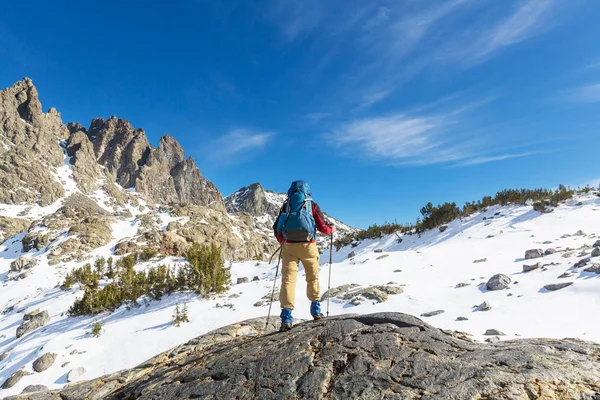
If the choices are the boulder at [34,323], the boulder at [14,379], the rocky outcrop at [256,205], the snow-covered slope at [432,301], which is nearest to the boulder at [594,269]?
the snow-covered slope at [432,301]

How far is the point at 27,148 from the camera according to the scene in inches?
4053

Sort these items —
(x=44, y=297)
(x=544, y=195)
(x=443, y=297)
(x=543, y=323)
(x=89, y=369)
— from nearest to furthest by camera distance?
(x=543, y=323) < (x=89, y=369) < (x=443, y=297) < (x=44, y=297) < (x=544, y=195)

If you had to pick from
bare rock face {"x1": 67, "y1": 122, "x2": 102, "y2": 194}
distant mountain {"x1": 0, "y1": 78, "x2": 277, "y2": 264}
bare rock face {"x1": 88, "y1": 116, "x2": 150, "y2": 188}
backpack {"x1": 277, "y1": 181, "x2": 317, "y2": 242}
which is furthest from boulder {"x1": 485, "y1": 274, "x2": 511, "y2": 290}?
bare rock face {"x1": 88, "y1": 116, "x2": 150, "y2": 188}

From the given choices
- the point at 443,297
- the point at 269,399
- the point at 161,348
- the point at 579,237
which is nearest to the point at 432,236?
the point at 579,237

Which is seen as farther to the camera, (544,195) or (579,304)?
(544,195)

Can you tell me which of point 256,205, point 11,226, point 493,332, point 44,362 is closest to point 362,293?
point 493,332

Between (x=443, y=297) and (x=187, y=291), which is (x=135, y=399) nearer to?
(x=443, y=297)

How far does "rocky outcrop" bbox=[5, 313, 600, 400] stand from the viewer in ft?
9.43

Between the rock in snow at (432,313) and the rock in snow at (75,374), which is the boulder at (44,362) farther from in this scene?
the rock in snow at (432,313)

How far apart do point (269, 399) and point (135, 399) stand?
213 centimetres

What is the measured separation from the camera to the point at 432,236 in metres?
18.8

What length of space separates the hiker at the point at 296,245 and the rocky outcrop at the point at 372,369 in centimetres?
51

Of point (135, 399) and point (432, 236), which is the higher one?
point (432, 236)

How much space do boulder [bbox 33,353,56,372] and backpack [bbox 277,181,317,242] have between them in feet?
28.1
